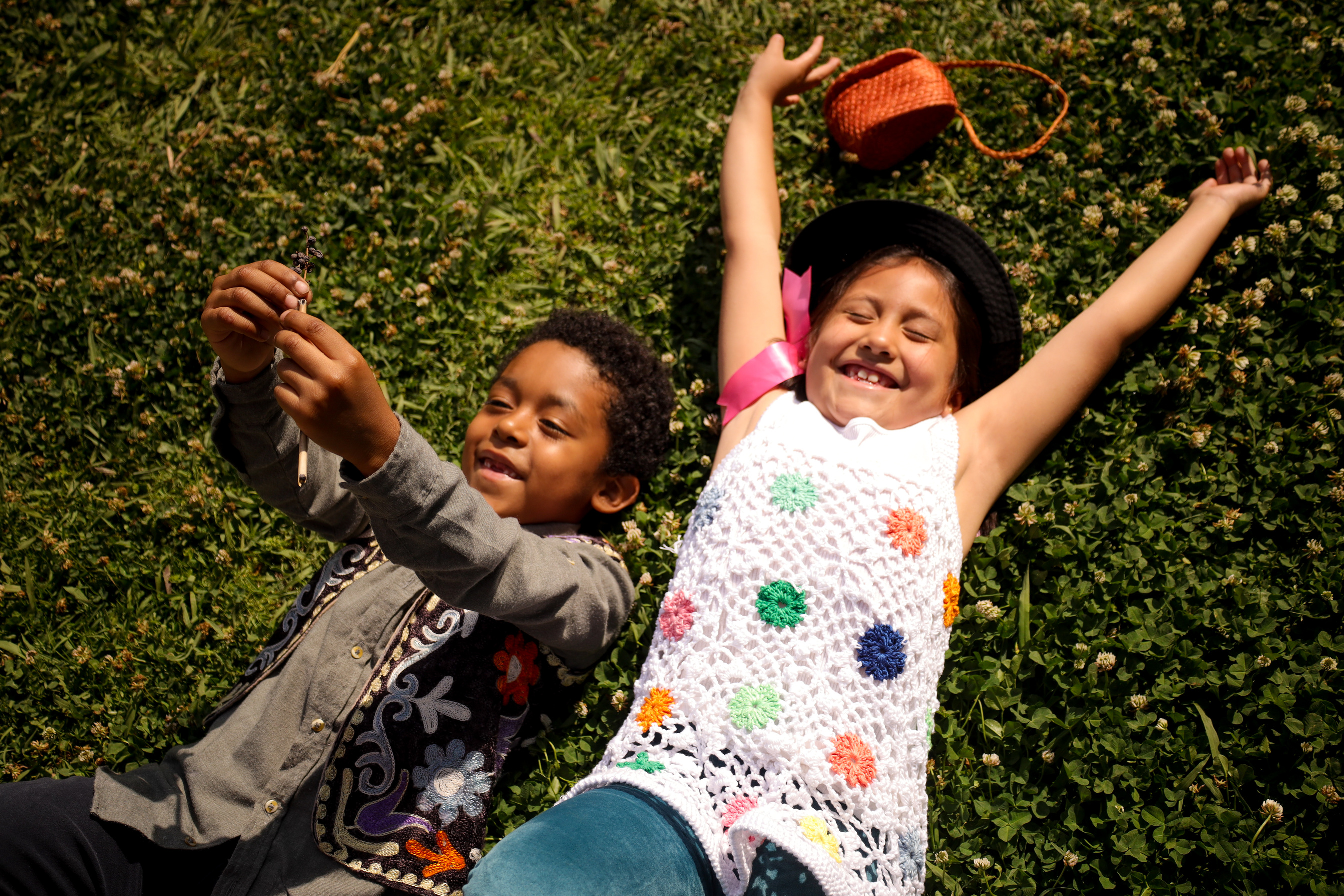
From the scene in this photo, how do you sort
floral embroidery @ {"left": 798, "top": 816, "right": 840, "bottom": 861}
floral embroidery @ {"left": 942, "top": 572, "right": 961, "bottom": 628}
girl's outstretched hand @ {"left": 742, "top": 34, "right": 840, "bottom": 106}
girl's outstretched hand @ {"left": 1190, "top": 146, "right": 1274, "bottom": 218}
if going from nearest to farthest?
floral embroidery @ {"left": 798, "top": 816, "right": 840, "bottom": 861}
floral embroidery @ {"left": 942, "top": 572, "right": 961, "bottom": 628}
girl's outstretched hand @ {"left": 1190, "top": 146, "right": 1274, "bottom": 218}
girl's outstretched hand @ {"left": 742, "top": 34, "right": 840, "bottom": 106}

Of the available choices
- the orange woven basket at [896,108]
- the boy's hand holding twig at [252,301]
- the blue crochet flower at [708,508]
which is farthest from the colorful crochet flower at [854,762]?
the orange woven basket at [896,108]

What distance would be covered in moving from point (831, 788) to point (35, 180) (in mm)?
5044

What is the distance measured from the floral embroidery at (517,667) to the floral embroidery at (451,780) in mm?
220

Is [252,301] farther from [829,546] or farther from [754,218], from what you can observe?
[754,218]

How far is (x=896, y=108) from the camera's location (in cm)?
395

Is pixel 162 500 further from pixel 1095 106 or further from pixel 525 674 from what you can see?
pixel 1095 106

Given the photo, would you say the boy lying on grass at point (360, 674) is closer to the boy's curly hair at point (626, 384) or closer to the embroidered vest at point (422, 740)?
the embroidered vest at point (422, 740)

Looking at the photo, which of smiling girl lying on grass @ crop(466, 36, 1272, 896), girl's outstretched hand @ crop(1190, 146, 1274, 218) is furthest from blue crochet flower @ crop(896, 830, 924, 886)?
girl's outstretched hand @ crop(1190, 146, 1274, 218)

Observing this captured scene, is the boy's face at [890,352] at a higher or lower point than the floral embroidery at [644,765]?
higher

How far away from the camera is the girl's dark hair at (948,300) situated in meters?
3.20

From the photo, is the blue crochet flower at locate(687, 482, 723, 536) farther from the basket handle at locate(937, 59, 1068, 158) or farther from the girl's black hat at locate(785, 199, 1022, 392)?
the basket handle at locate(937, 59, 1068, 158)

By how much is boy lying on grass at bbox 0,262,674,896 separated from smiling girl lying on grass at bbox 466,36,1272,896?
485 millimetres

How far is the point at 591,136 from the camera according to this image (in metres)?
4.59

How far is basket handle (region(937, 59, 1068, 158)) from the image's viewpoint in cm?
409
